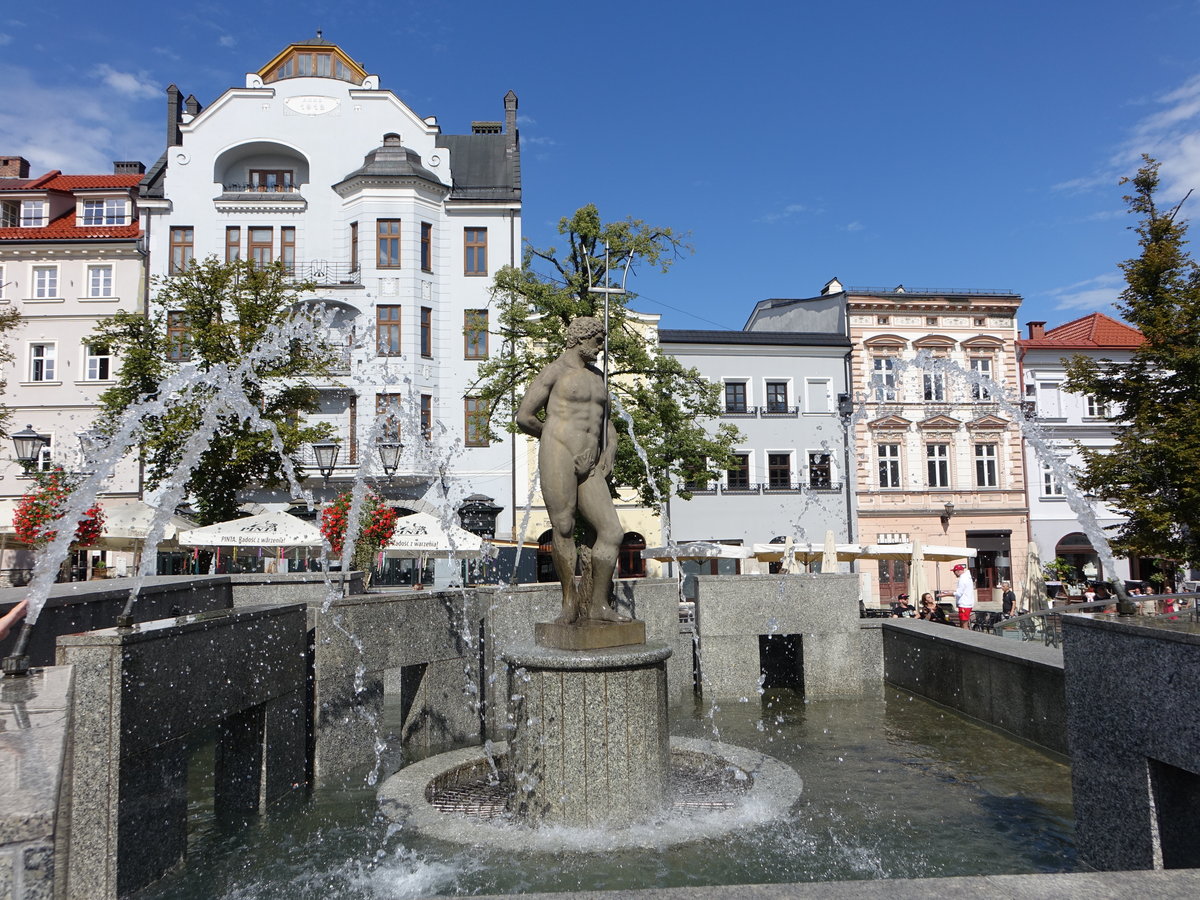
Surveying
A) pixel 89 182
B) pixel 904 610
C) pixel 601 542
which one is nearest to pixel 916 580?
pixel 904 610

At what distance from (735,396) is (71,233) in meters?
26.2

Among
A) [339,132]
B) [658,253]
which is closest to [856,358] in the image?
[658,253]

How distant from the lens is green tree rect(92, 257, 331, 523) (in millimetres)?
21703

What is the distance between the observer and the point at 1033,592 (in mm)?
20469

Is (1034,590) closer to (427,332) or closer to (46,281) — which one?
(427,332)

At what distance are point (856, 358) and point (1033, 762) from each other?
31.3 m

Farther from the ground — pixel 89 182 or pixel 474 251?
pixel 89 182

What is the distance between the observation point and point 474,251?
3228cm

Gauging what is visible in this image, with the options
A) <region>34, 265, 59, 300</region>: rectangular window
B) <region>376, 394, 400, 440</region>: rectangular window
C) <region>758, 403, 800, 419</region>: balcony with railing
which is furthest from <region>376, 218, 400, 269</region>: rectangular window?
<region>758, 403, 800, 419</region>: balcony with railing

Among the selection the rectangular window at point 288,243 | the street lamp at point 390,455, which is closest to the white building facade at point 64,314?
the rectangular window at point 288,243

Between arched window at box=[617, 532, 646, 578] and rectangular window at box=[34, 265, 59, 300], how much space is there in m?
23.1

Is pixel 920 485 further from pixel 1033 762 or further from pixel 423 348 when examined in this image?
pixel 1033 762

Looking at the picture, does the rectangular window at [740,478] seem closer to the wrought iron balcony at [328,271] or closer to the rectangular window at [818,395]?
the rectangular window at [818,395]

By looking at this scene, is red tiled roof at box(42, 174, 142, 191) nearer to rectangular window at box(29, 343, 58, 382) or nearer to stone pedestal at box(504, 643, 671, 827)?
rectangular window at box(29, 343, 58, 382)
